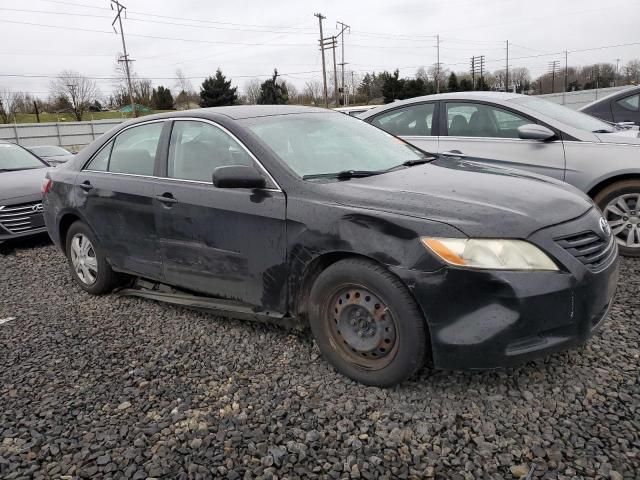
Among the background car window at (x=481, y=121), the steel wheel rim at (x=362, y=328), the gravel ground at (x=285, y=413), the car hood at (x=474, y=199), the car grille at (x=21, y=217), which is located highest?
the background car window at (x=481, y=121)

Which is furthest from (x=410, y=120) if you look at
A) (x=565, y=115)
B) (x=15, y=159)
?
(x=15, y=159)

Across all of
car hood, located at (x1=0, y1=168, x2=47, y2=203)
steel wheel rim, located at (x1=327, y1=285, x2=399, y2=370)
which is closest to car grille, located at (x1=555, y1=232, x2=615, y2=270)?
steel wheel rim, located at (x1=327, y1=285, x2=399, y2=370)

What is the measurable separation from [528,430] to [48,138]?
41.6 metres

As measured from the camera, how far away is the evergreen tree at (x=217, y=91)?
202ft

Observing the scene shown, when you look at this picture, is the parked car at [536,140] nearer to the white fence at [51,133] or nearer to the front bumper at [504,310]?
the front bumper at [504,310]

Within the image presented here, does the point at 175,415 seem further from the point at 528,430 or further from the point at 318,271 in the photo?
the point at 528,430

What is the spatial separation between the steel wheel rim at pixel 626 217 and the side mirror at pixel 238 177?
3472 mm

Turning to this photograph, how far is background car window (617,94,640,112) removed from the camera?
752cm

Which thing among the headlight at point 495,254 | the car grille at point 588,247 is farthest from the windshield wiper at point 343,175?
the car grille at point 588,247

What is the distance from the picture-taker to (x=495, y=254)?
244 cm

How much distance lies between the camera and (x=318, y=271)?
2988mm

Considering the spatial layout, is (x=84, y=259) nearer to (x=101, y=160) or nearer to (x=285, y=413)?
(x=101, y=160)

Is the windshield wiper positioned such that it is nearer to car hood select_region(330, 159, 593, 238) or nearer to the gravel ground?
car hood select_region(330, 159, 593, 238)

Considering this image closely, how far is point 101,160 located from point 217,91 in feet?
199
